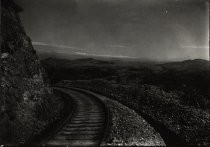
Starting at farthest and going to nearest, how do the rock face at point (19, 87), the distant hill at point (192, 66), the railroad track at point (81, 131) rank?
the distant hill at point (192, 66) → the rock face at point (19, 87) → the railroad track at point (81, 131)

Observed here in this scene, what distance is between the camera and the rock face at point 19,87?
36.7ft

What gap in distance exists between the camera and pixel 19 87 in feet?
43.9

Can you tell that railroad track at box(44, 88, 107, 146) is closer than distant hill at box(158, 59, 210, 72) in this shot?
Yes

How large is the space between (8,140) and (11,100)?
220cm

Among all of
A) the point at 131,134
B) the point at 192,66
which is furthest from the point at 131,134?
the point at 192,66

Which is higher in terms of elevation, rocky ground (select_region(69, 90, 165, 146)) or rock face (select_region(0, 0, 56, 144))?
rock face (select_region(0, 0, 56, 144))

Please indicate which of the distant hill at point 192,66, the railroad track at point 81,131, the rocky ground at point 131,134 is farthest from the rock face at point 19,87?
the distant hill at point 192,66

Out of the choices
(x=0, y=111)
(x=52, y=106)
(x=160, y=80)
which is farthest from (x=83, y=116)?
(x=160, y=80)

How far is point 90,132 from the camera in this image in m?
12.2

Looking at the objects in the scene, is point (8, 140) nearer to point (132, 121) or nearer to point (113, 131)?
point (113, 131)

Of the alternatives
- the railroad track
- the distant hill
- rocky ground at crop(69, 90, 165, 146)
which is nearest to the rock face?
the railroad track

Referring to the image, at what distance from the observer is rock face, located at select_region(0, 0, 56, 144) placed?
11195mm

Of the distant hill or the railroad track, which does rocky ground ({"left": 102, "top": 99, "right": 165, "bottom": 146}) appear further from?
the distant hill

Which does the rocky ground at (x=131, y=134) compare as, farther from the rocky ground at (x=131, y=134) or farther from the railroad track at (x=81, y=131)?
the railroad track at (x=81, y=131)
